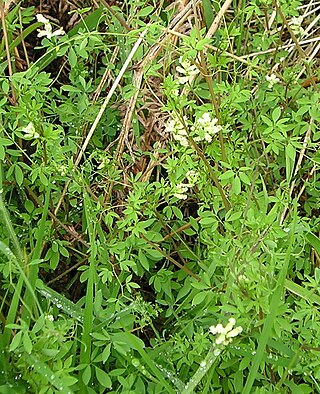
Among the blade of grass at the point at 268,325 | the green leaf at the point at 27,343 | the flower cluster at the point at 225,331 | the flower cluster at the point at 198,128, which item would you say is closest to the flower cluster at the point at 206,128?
the flower cluster at the point at 198,128

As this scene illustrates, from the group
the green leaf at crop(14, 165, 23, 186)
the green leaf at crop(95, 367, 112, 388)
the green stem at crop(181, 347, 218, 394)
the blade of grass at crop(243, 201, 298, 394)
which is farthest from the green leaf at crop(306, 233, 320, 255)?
the green leaf at crop(14, 165, 23, 186)

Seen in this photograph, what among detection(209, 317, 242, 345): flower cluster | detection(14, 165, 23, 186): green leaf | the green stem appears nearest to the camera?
detection(209, 317, 242, 345): flower cluster

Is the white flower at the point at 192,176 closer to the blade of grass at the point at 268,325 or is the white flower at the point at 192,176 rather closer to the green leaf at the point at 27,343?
the blade of grass at the point at 268,325

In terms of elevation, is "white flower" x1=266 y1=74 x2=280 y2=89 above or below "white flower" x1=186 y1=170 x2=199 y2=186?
above

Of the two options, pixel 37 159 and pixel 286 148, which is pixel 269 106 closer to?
pixel 286 148

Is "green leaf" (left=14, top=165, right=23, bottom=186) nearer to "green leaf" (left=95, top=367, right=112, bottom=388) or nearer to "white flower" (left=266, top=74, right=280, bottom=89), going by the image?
"green leaf" (left=95, top=367, right=112, bottom=388)

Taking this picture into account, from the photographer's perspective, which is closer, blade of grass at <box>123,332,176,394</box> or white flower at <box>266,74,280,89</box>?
blade of grass at <box>123,332,176,394</box>

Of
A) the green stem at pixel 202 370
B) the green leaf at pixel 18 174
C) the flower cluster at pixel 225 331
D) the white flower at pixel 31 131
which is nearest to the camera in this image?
the flower cluster at pixel 225 331

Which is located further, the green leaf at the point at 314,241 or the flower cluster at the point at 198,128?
the green leaf at the point at 314,241

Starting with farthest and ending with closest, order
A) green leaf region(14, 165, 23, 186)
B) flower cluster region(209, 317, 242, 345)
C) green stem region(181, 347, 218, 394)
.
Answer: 1. green leaf region(14, 165, 23, 186)
2. green stem region(181, 347, 218, 394)
3. flower cluster region(209, 317, 242, 345)
